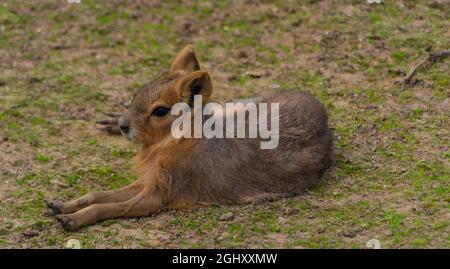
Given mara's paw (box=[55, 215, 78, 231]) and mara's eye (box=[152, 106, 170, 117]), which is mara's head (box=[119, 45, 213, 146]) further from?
mara's paw (box=[55, 215, 78, 231])

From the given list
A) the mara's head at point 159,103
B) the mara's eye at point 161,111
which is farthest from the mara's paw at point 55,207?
the mara's eye at point 161,111

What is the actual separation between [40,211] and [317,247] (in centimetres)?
171

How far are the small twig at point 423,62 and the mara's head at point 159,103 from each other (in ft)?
7.04

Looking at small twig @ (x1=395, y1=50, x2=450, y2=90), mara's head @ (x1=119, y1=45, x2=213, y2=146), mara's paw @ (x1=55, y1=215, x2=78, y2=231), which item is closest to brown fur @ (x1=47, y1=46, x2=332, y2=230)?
mara's head @ (x1=119, y1=45, x2=213, y2=146)

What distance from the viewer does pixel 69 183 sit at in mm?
5609

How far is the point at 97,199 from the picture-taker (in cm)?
523

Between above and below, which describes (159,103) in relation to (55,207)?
above

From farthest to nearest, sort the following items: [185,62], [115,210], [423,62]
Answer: [423,62]
[185,62]
[115,210]

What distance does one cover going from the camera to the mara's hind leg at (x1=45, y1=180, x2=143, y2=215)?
5129 mm

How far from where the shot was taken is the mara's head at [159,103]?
5.16 metres

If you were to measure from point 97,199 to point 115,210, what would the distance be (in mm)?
194

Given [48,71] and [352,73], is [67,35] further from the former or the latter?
[352,73]

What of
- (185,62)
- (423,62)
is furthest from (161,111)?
(423,62)

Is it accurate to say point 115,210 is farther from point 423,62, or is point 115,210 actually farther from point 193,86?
point 423,62
